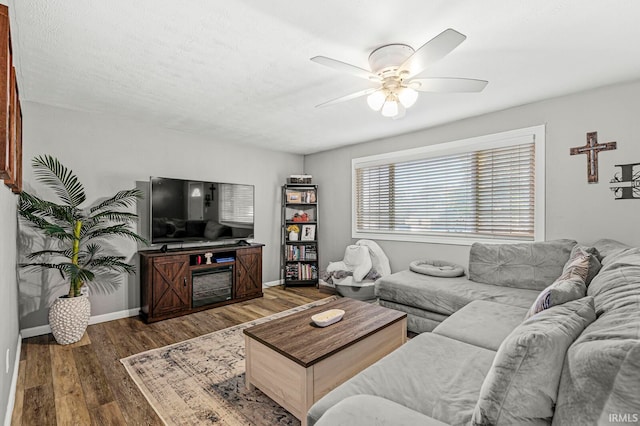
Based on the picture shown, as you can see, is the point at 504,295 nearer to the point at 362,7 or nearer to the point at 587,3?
the point at 587,3

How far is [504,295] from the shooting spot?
2652 millimetres

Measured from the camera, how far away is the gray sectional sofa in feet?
2.39

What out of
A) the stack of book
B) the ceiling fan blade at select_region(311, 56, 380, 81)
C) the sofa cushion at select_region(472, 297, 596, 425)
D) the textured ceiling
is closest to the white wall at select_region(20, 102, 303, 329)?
the textured ceiling

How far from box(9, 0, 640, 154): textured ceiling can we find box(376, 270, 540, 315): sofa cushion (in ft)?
6.23

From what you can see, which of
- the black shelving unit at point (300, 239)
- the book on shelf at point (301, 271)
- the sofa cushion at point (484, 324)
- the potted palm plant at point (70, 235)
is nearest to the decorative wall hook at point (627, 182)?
the sofa cushion at point (484, 324)

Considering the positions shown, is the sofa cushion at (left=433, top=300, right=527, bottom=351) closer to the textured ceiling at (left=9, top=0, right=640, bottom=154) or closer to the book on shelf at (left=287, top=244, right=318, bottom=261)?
the textured ceiling at (left=9, top=0, right=640, bottom=154)

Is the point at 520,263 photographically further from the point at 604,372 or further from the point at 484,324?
the point at 604,372

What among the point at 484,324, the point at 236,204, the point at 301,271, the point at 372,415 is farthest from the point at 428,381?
the point at 301,271

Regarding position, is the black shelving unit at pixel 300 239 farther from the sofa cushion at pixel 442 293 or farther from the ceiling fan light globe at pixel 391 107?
the ceiling fan light globe at pixel 391 107

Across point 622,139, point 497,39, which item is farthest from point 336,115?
point 622,139

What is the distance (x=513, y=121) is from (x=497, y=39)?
1657 mm

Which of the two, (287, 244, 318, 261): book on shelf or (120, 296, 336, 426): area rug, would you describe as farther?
(287, 244, 318, 261): book on shelf

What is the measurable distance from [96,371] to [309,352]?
1.89m

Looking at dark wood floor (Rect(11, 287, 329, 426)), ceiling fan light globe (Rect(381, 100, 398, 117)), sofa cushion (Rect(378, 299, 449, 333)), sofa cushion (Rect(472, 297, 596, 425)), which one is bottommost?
dark wood floor (Rect(11, 287, 329, 426))
